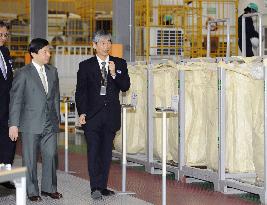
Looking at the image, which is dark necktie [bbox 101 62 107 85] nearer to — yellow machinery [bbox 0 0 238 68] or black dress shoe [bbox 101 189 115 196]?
black dress shoe [bbox 101 189 115 196]

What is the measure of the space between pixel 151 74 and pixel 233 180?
224 cm

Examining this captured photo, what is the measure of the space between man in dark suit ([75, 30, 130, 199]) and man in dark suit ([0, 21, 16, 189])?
0.92 meters

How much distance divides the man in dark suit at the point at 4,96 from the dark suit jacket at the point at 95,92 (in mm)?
914

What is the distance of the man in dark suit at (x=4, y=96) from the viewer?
8.02 m

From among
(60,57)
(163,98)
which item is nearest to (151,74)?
(163,98)

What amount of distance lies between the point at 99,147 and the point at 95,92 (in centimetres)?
56

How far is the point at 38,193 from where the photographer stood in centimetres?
754

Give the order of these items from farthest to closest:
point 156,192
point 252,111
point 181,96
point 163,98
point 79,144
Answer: point 79,144
point 163,98
point 181,96
point 156,192
point 252,111

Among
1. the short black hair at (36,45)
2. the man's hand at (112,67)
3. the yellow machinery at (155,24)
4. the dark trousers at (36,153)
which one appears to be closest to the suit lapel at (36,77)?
the short black hair at (36,45)

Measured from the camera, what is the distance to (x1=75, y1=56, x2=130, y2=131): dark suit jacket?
753cm

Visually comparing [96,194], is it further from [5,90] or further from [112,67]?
[5,90]

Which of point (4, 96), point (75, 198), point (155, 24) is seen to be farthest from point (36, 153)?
point (155, 24)

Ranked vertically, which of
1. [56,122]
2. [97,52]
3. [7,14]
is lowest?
[56,122]

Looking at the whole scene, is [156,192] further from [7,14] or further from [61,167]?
[7,14]
